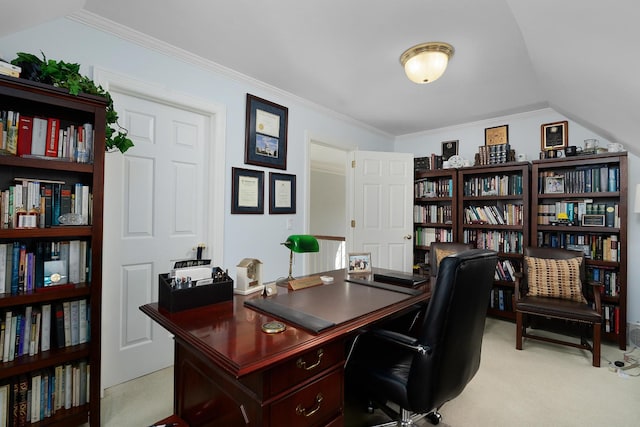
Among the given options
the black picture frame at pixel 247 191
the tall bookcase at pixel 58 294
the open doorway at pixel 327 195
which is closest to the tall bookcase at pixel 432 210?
the open doorway at pixel 327 195

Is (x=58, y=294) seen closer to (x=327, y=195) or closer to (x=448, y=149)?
(x=448, y=149)

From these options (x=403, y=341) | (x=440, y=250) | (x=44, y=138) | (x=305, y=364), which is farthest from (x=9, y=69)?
(x=440, y=250)

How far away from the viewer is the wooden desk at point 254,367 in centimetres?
96

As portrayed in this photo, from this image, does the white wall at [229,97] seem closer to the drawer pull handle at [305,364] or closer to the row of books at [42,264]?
the row of books at [42,264]

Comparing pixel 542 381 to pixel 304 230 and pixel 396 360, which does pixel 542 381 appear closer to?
pixel 396 360

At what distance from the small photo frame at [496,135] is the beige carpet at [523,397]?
8.00 ft

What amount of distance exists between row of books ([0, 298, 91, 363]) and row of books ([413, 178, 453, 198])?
3.75 meters

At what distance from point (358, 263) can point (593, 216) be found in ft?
8.41

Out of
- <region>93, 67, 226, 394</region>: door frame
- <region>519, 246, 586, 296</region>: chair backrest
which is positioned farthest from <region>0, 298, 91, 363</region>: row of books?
<region>519, 246, 586, 296</region>: chair backrest

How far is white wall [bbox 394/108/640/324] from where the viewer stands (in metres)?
2.96

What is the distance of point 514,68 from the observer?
8.12 feet

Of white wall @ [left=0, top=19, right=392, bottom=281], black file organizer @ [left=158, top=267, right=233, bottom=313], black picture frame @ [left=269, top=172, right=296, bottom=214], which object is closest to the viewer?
black file organizer @ [left=158, top=267, right=233, bottom=313]

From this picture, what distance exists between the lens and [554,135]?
335 centimetres

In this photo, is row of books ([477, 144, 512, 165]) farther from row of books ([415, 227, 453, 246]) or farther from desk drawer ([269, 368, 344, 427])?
desk drawer ([269, 368, 344, 427])
